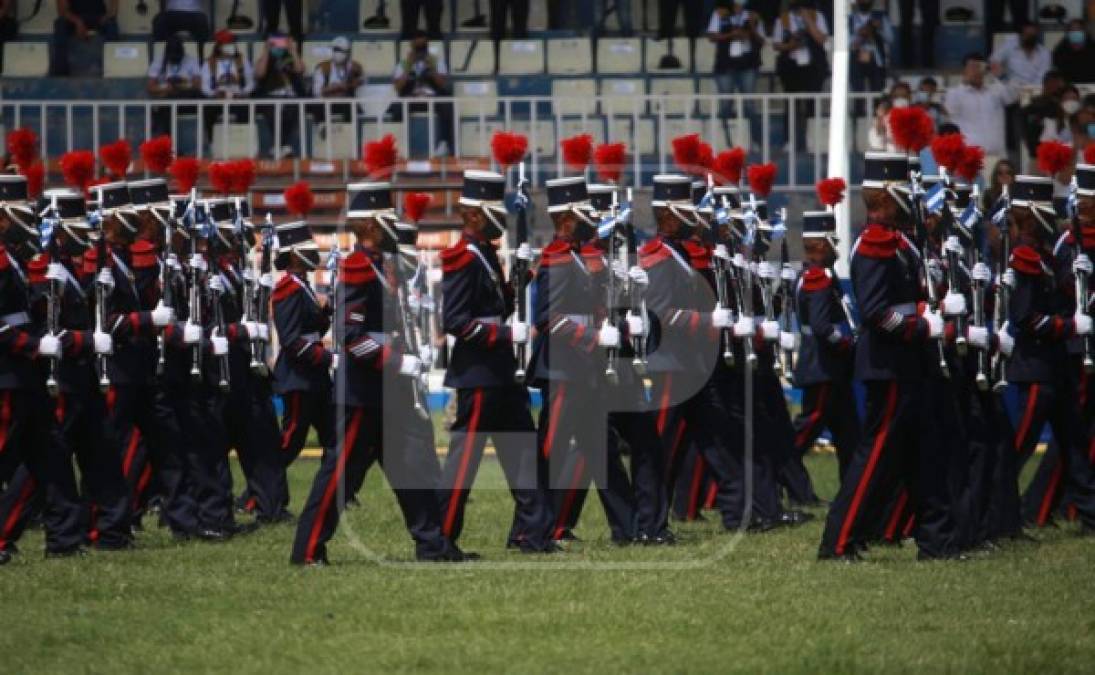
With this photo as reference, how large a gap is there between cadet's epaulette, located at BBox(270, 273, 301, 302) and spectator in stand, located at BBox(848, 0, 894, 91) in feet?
34.2

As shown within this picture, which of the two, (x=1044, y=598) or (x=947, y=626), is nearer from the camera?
(x=947, y=626)

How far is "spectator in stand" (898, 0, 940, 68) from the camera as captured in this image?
2409 cm

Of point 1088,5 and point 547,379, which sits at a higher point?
point 1088,5

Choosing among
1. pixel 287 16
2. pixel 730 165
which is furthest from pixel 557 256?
pixel 287 16

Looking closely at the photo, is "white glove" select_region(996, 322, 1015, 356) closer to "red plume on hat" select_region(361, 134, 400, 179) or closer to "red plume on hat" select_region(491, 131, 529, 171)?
"red plume on hat" select_region(491, 131, 529, 171)

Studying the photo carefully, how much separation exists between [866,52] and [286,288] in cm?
1071

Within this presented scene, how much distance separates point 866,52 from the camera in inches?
893

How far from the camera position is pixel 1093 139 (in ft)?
70.1

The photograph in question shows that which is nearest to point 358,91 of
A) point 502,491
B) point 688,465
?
point 502,491

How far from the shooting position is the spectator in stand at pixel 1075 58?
2312cm

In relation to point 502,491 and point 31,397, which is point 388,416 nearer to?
point 31,397

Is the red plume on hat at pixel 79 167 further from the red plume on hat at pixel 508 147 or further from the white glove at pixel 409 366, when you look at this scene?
the white glove at pixel 409 366

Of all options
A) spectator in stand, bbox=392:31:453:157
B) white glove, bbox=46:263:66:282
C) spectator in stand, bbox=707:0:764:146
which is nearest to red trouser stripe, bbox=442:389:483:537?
white glove, bbox=46:263:66:282

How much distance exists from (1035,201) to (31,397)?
5.01 metres
